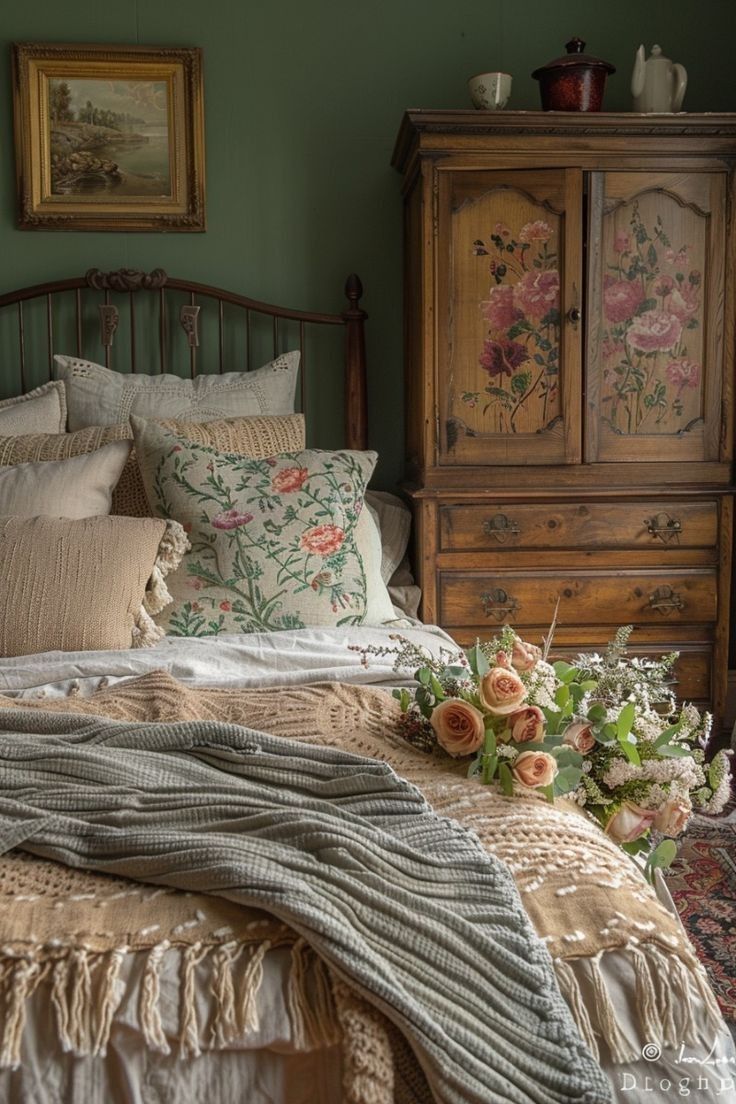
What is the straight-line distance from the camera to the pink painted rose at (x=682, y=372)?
2.78 metres

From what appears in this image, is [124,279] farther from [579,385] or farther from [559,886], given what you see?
[559,886]

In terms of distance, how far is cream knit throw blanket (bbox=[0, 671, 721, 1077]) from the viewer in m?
0.98

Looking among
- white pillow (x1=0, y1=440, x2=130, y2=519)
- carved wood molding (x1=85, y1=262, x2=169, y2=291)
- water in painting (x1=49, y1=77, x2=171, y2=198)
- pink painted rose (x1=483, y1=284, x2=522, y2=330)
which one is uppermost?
water in painting (x1=49, y1=77, x2=171, y2=198)

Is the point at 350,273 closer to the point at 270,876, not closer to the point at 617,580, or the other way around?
the point at 617,580

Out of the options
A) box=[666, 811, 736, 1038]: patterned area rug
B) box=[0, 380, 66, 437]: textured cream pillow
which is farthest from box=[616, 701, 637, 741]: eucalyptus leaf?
box=[0, 380, 66, 437]: textured cream pillow

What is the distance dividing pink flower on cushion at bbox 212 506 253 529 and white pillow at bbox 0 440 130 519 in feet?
0.83

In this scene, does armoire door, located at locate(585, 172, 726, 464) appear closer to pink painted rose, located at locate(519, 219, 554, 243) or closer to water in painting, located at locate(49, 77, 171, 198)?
pink painted rose, located at locate(519, 219, 554, 243)

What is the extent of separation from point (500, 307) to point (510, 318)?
4cm

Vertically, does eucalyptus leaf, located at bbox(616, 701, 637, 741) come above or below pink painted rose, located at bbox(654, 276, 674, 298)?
below

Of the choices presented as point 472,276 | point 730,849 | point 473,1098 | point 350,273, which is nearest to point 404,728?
point 473,1098

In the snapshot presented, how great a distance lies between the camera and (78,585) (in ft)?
6.40

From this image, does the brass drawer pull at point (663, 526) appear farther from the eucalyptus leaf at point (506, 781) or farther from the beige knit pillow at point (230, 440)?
the eucalyptus leaf at point (506, 781)

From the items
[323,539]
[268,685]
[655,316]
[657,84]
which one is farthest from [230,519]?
[657,84]

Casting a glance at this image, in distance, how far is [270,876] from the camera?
3.27ft
